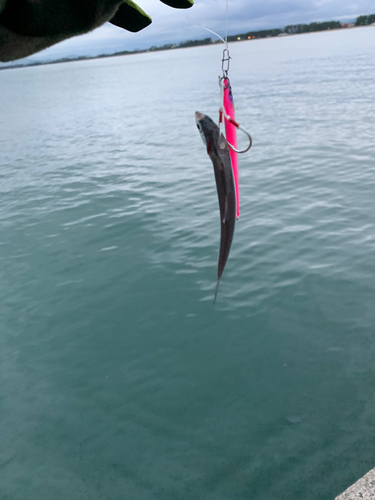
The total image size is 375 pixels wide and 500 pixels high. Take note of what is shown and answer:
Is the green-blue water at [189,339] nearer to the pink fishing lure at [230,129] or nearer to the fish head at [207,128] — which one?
the pink fishing lure at [230,129]

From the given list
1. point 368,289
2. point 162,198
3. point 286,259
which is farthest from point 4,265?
point 368,289

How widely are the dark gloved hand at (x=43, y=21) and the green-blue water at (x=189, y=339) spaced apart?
17.2 ft

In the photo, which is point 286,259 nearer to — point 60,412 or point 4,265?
point 60,412

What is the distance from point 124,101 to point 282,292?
49.5m

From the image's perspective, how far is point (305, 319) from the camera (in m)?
8.46

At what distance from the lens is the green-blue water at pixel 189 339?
19.1 feet

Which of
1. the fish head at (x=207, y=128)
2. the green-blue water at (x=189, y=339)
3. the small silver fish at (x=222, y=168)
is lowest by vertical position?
the green-blue water at (x=189, y=339)

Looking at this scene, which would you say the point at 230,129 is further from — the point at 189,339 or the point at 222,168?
the point at 189,339

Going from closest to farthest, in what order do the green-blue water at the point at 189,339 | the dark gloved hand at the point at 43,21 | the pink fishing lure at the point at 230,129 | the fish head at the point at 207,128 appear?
the dark gloved hand at the point at 43,21, the fish head at the point at 207,128, the pink fishing lure at the point at 230,129, the green-blue water at the point at 189,339

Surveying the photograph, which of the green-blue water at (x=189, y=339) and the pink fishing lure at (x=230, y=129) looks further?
the green-blue water at (x=189, y=339)

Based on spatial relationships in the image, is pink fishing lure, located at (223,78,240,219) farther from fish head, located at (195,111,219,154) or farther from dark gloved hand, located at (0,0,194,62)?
dark gloved hand, located at (0,0,194,62)

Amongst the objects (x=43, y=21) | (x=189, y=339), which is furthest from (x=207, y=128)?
(x=189, y=339)

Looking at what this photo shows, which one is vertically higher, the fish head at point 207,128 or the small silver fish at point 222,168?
the fish head at point 207,128

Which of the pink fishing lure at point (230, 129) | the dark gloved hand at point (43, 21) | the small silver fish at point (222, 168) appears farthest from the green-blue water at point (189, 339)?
the dark gloved hand at point (43, 21)
